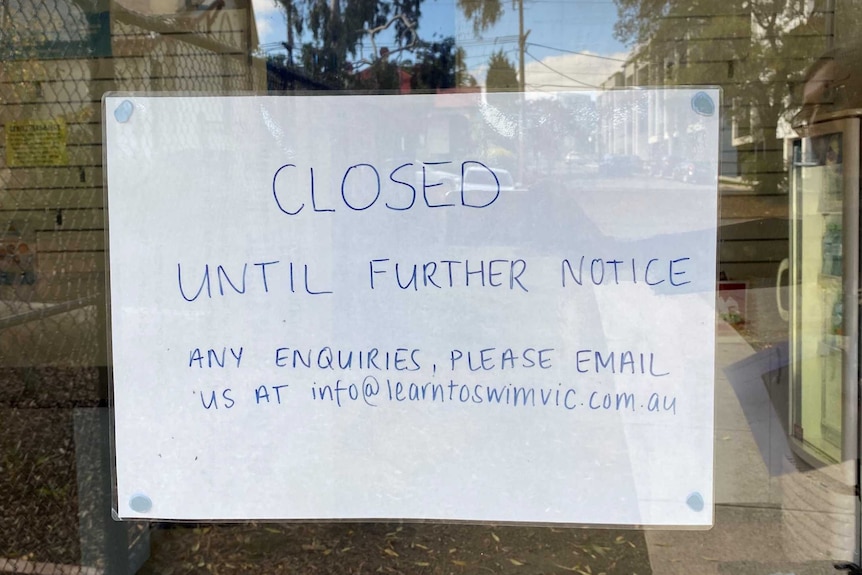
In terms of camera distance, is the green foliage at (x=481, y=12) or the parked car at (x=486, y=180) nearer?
the parked car at (x=486, y=180)

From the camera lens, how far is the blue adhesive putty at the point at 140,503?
72.6 inches

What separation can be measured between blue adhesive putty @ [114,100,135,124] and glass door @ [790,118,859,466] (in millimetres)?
2362

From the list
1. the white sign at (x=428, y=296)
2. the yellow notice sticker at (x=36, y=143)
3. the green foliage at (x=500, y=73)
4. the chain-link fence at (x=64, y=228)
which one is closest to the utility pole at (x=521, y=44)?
the green foliage at (x=500, y=73)

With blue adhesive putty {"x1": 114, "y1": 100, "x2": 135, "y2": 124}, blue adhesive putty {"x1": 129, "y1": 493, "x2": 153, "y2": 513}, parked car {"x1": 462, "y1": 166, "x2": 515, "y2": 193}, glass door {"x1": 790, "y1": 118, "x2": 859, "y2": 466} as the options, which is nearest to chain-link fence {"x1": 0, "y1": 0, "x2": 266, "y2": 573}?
blue adhesive putty {"x1": 129, "y1": 493, "x2": 153, "y2": 513}

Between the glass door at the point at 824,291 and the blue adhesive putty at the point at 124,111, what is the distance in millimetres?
2362

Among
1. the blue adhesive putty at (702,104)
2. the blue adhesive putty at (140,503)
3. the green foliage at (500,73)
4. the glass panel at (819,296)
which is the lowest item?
the blue adhesive putty at (140,503)

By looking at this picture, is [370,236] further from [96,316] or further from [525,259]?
[96,316]

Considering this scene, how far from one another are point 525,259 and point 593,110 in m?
0.42

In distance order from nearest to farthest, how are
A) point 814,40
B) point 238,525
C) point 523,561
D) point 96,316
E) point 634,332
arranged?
point 634,332
point 96,316
point 523,561
point 238,525
point 814,40

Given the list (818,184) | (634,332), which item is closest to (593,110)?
(634,332)

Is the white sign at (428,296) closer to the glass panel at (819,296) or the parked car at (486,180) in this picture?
the parked car at (486,180)

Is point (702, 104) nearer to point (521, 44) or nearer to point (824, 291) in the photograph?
point (521, 44)

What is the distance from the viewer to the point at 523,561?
2.72m

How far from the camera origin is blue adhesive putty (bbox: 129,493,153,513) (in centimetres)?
184
